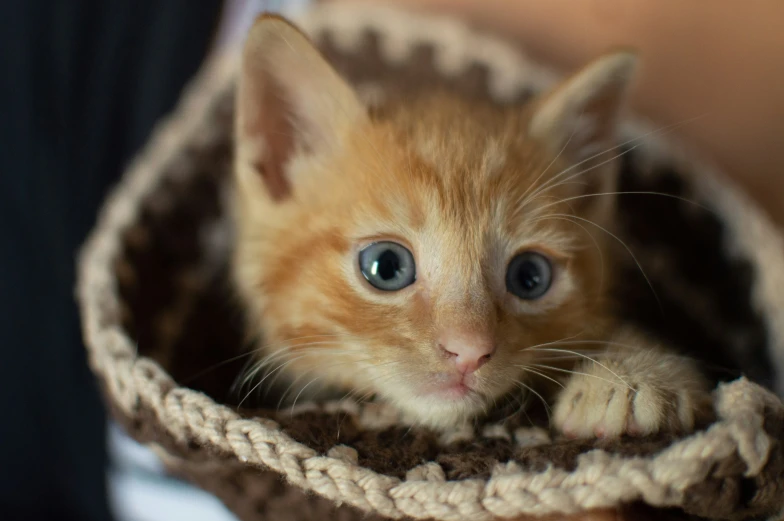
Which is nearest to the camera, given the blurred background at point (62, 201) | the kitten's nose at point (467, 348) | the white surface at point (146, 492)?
the kitten's nose at point (467, 348)

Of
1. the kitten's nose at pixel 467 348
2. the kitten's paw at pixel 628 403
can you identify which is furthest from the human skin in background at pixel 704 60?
the kitten's nose at pixel 467 348

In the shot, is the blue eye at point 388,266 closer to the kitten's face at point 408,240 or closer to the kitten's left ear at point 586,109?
the kitten's face at point 408,240

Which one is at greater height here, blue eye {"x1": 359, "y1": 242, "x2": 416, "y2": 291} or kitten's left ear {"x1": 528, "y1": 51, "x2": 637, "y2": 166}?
kitten's left ear {"x1": 528, "y1": 51, "x2": 637, "y2": 166}

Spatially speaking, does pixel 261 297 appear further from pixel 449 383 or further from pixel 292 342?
pixel 449 383

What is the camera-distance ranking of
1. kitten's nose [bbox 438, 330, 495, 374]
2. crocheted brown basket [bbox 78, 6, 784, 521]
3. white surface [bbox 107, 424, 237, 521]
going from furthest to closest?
white surface [bbox 107, 424, 237, 521]
kitten's nose [bbox 438, 330, 495, 374]
crocheted brown basket [bbox 78, 6, 784, 521]

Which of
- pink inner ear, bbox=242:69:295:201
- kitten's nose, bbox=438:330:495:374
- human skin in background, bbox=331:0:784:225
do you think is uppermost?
human skin in background, bbox=331:0:784:225

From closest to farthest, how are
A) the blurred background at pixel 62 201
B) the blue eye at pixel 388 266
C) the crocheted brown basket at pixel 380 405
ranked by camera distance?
the crocheted brown basket at pixel 380 405, the blue eye at pixel 388 266, the blurred background at pixel 62 201

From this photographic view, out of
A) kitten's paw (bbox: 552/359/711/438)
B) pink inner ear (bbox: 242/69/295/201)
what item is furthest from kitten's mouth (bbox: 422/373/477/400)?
pink inner ear (bbox: 242/69/295/201)

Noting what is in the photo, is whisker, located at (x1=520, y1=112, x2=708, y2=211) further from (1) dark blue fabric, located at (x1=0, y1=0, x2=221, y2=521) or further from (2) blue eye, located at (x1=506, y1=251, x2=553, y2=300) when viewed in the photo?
(1) dark blue fabric, located at (x1=0, y1=0, x2=221, y2=521)

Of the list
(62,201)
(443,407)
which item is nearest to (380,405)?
(443,407)
